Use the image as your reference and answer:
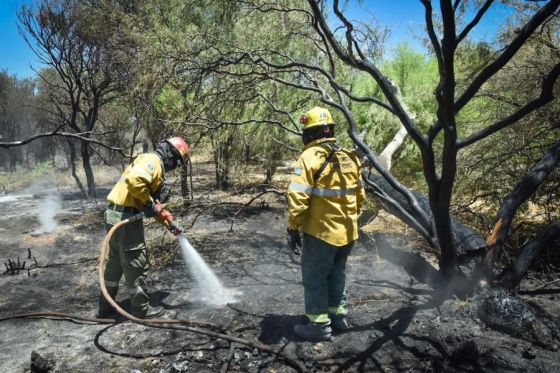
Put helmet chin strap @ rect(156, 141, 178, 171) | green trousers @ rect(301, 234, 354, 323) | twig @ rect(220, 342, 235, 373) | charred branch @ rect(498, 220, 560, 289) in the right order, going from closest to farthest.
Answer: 1. twig @ rect(220, 342, 235, 373)
2. green trousers @ rect(301, 234, 354, 323)
3. charred branch @ rect(498, 220, 560, 289)
4. helmet chin strap @ rect(156, 141, 178, 171)

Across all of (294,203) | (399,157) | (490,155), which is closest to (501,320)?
(294,203)

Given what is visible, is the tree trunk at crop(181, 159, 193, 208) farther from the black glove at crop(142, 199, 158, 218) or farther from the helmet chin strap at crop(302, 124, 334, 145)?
the helmet chin strap at crop(302, 124, 334, 145)

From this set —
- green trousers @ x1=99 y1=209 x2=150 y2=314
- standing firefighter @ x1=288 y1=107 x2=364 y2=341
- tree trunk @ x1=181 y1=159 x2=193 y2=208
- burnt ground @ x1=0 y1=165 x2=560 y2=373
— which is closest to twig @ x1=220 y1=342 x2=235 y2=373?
burnt ground @ x1=0 y1=165 x2=560 y2=373

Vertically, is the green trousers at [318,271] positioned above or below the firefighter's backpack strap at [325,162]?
below

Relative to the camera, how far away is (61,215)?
383 inches

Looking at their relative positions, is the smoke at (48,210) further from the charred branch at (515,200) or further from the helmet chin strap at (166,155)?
the charred branch at (515,200)

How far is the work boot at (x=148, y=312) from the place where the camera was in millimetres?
3865

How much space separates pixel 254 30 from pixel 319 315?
696 centimetres

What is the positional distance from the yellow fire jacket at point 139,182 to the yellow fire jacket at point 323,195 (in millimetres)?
1407

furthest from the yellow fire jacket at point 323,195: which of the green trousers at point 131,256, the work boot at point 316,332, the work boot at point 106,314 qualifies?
the work boot at point 106,314

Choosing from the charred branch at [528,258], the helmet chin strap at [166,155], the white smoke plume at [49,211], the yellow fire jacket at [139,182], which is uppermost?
the helmet chin strap at [166,155]

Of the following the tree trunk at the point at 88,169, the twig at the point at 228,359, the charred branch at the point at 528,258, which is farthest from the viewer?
the tree trunk at the point at 88,169

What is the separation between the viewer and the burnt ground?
2973 mm

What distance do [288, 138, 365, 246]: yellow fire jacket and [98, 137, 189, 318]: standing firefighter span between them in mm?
1450
